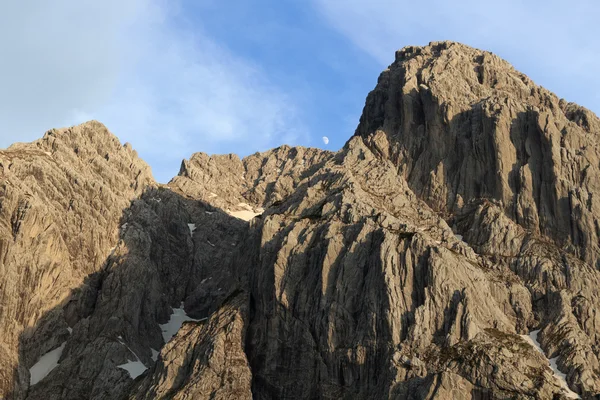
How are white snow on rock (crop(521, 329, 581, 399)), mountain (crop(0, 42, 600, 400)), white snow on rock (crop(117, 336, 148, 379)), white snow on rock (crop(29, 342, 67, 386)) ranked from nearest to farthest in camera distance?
white snow on rock (crop(521, 329, 581, 399)), mountain (crop(0, 42, 600, 400)), white snow on rock (crop(29, 342, 67, 386)), white snow on rock (crop(117, 336, 148, 379))

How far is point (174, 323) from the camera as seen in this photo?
17825cm

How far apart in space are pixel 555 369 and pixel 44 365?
102190mm

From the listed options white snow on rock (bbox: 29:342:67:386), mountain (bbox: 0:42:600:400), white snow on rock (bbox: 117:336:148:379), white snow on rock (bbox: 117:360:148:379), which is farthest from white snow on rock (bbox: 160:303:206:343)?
white snow on rock (bbox: 29:342:67:386)

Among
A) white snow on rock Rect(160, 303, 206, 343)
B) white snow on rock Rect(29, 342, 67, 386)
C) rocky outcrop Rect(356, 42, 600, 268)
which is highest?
rocky outcrop Rect(356, 42, 600, 268)

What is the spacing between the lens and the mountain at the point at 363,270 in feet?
378

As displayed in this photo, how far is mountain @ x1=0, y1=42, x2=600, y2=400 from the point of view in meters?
115

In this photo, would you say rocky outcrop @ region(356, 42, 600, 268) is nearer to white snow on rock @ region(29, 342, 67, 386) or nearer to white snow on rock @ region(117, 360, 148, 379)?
white snow on rock @ region(117, 360, 148, 379)

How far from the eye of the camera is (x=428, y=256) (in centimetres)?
12162

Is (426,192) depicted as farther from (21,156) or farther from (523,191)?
(21,156)

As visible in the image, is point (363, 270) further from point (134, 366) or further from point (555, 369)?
point (134, 366)

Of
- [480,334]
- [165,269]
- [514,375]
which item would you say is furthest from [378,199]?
[165,269]

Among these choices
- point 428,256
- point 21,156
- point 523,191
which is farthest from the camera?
point 21,156

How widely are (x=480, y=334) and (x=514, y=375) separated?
1013 centimetres

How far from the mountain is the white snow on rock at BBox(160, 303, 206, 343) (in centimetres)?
59
